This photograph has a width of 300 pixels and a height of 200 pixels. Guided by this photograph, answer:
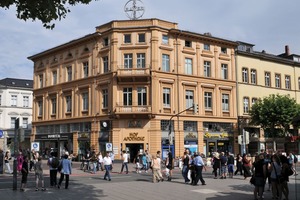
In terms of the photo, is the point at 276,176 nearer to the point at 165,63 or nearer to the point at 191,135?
the point at 191,135

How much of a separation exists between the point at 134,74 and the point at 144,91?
2.22 metres

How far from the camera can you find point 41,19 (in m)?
10.0

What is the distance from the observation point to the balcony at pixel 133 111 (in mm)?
40250

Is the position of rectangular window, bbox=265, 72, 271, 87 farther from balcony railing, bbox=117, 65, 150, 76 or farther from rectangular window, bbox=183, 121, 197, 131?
balcony railing, bbox=117, 65, 150, 76

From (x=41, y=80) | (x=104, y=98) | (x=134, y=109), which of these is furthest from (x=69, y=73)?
(x=134, y=109)

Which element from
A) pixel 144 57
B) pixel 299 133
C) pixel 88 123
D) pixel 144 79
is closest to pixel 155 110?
pixel 144 79

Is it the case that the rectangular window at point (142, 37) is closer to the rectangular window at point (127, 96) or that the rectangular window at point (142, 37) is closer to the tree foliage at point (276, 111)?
the rectangular window at point (127, 96)

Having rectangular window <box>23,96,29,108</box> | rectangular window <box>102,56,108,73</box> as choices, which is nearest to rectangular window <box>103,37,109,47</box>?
rectangular window <box>102,56,108,73</box>

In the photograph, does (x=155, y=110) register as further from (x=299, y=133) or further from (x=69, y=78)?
(x=299, y=133)

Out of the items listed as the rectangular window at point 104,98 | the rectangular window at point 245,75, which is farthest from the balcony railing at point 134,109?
the rectangular window at point 245,75

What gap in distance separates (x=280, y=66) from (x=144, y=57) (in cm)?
2188

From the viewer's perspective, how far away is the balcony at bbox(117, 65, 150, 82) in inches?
1607

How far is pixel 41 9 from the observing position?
975 centimetres

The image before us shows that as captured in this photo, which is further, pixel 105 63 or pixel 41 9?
pixel 105 63
